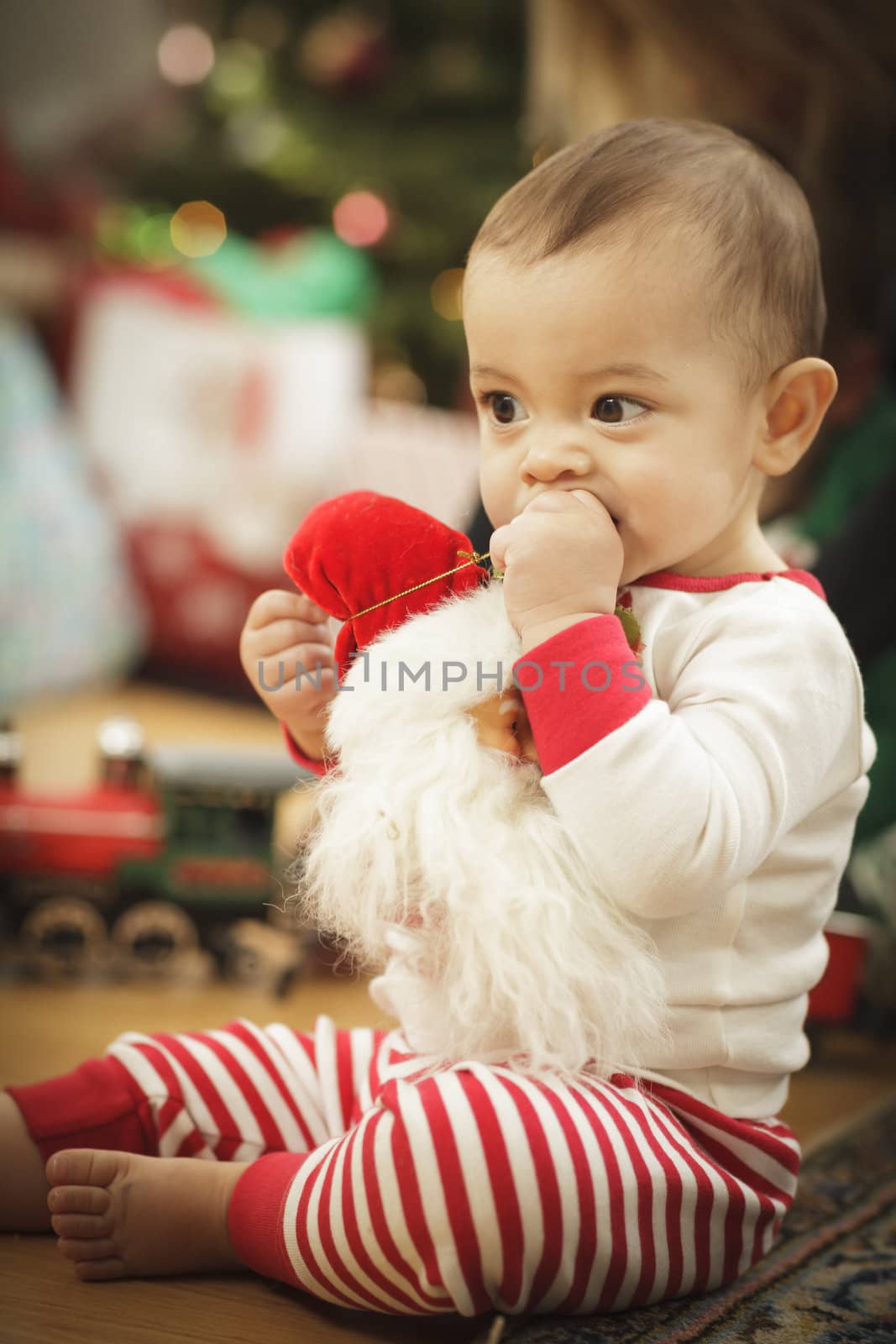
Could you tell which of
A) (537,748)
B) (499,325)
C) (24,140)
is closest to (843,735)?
(537,748)

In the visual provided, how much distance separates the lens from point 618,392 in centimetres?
61

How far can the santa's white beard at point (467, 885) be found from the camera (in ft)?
1.94

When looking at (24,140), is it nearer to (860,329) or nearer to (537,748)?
(860,329)

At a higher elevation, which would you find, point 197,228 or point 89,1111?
point 197,228

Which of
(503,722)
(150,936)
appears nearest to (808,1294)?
(503,722)

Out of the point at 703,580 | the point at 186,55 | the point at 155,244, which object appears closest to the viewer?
the point at 703,580

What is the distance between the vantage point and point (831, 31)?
1.24m

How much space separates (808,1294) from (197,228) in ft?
7.45

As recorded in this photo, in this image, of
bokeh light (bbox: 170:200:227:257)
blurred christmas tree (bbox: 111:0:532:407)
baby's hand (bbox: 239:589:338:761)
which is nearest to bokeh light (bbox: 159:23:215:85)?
blurred christmas tree (bbox: 111:0:532:407)

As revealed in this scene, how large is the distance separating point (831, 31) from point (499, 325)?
83 cm

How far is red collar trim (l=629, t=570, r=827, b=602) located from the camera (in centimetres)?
67

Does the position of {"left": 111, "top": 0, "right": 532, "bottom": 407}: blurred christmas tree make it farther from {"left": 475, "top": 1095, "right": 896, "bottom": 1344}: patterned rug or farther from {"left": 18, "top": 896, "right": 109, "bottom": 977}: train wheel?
{"left": 475, "top": 1095, "right": 896, "bottom": 1344}: patterned rug

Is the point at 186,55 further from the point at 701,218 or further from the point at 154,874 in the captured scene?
the point at 701,218

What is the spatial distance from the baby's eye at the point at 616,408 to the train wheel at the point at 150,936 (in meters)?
0.74
